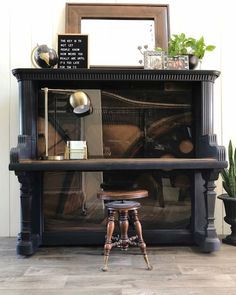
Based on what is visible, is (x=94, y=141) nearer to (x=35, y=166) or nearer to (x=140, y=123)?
(x=140, y=123)

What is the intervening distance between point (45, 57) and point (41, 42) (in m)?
0.49

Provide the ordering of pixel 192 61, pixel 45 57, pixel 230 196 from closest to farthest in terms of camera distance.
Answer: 1. pixel 45 57
2. pixel 192 61
3. pixel 230 196

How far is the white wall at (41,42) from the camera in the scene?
2.83 metres

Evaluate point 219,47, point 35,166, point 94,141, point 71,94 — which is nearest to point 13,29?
point 71,94

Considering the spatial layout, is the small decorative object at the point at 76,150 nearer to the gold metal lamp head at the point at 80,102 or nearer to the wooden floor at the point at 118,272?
the gold metal lamp head at the point at 80,102

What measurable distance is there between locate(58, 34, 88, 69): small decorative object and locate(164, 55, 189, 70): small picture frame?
2.08 ft

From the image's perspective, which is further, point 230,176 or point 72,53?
point 230,176

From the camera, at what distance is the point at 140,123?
2695 millimetres

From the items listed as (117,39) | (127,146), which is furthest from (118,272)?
(117,39)

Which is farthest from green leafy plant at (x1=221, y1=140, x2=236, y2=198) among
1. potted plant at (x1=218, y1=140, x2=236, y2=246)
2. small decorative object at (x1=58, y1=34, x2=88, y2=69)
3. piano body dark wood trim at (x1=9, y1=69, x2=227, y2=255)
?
small decorative object at (x1=58, y1=34, x2=88, y2=69)

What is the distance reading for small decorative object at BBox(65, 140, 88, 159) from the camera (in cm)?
243

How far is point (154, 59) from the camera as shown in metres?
2.50

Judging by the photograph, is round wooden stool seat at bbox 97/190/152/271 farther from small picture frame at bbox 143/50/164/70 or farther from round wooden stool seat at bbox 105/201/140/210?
small picture frame at bbox 143/50/164/70

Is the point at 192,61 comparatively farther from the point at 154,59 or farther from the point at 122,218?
the point at 122,218
